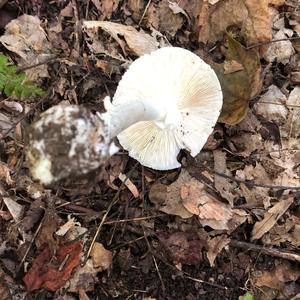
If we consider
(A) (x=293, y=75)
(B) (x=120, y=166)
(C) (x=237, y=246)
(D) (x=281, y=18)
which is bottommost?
(C) (x=237, y=246)

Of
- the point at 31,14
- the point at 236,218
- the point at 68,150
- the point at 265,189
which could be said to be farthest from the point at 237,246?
the point at 31,14

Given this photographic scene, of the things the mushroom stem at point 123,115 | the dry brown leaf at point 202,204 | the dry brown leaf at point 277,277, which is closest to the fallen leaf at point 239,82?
the dry brown leaf at point 202,204

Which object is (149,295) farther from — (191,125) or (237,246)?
(191,125)

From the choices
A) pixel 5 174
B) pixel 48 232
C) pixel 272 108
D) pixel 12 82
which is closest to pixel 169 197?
pixel 48 232

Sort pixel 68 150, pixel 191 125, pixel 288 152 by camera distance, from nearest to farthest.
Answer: pixel 68 150 → pixel 191 125 → pixel 288 152

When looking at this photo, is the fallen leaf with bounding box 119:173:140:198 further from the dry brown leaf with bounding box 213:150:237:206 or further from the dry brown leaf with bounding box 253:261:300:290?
the dry brown leaf with bounding box 253:261:300:290

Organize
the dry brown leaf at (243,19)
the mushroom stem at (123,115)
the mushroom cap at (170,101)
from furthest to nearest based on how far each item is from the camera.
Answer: the dry brown leaf at (243,19) → the mushroom cap at (170,101) → the mushroom stem at (123,115)

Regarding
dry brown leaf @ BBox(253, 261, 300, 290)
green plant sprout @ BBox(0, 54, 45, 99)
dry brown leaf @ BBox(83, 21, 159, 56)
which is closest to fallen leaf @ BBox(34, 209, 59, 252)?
green plant sprout @ BBox(0, 54, 45, 99)

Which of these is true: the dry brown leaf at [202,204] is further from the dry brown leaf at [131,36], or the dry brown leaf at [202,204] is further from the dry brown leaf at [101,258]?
the dry brown leaf at [131,36]
